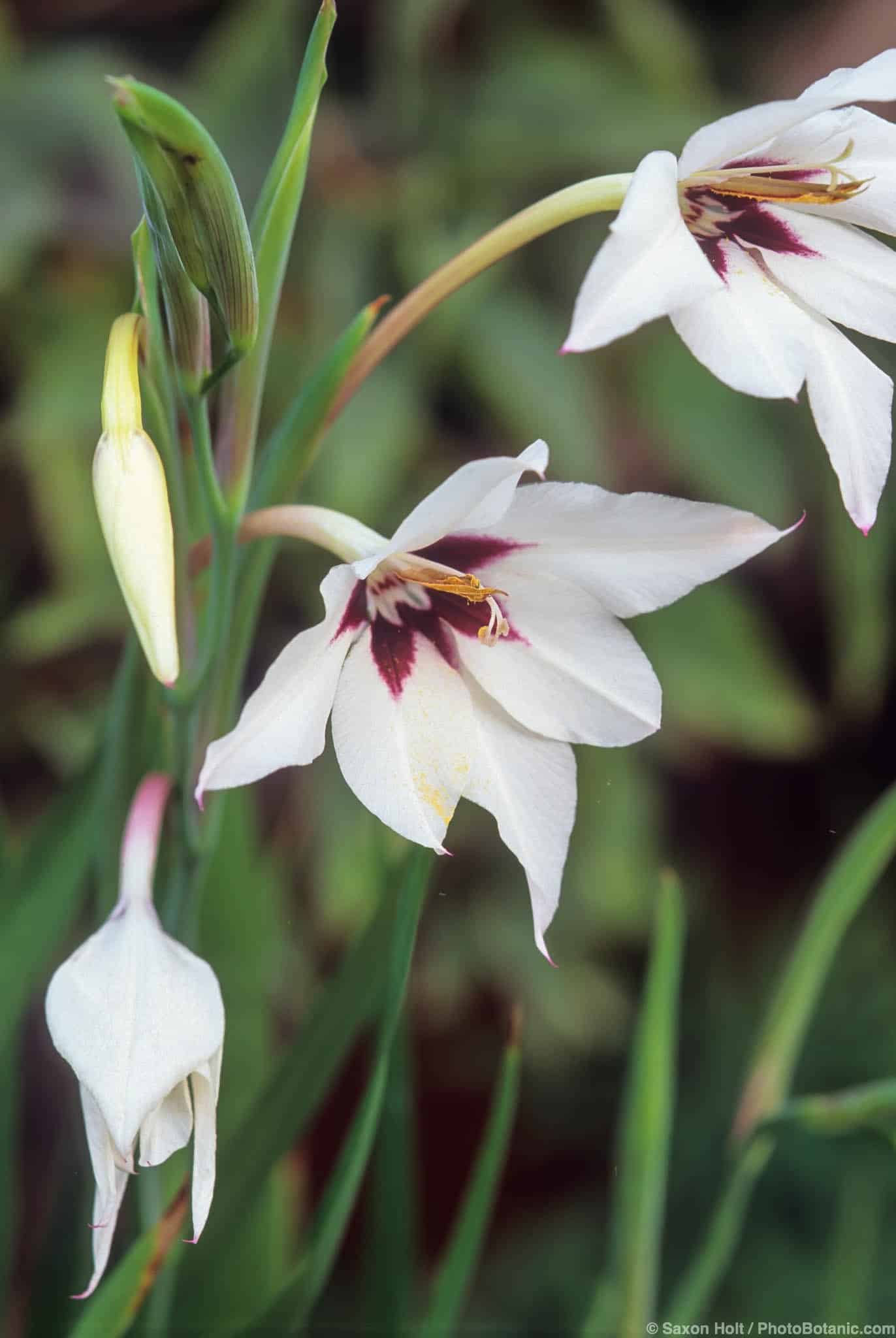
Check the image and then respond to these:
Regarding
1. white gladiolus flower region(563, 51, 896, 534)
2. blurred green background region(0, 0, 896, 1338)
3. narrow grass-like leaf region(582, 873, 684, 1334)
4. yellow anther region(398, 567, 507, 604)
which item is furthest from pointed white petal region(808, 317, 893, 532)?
blurred green background region(0, 0, 896, 1338)

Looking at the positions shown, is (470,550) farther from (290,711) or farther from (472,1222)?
(472,1222)

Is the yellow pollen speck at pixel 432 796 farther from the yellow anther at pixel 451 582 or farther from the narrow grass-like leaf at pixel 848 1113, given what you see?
the narrow grass-like leaf at pixel 848 1113

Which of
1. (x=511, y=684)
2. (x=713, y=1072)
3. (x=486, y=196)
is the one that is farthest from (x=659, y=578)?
(x=713, y=1072)

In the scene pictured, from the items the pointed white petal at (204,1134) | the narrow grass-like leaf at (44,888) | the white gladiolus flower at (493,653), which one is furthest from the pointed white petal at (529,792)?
the narrow grass-like leaf at (44,888)

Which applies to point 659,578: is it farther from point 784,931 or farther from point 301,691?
point 784,931

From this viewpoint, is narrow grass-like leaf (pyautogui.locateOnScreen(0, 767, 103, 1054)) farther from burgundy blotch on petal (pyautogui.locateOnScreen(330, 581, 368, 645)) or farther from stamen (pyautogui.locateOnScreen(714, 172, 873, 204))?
stamen (pyautogui.locateOnScreen(714, 172, 873, 204))
